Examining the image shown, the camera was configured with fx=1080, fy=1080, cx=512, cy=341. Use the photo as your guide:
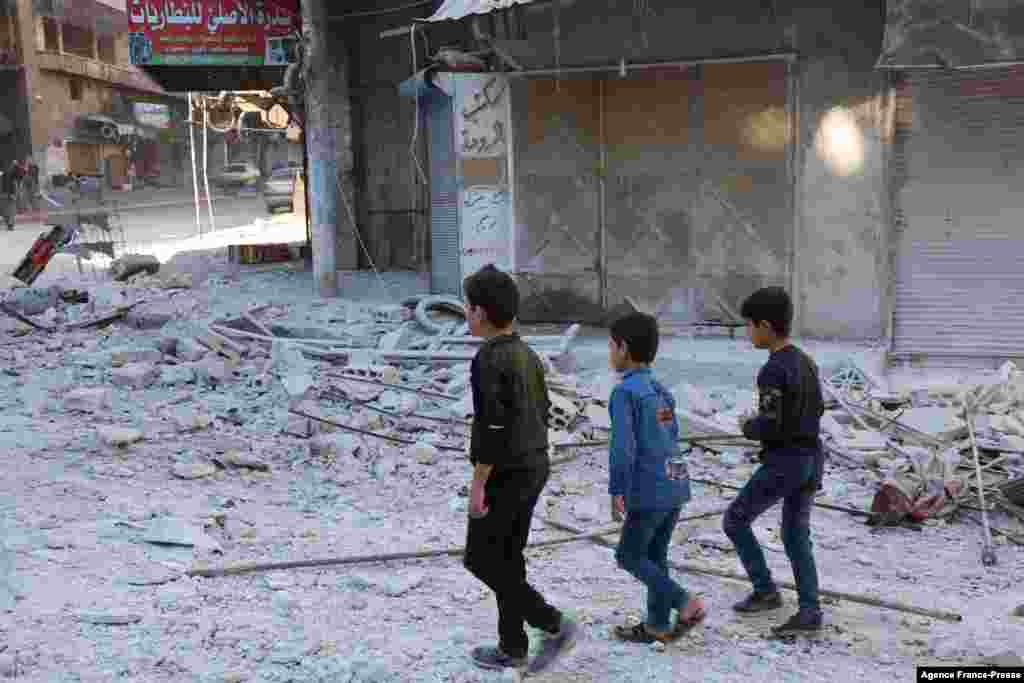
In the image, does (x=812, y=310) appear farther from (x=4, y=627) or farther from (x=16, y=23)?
(x=16, y=23)

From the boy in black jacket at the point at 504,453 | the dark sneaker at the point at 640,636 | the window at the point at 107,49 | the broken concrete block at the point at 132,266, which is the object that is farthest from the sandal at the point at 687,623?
the window at the point at 107,49

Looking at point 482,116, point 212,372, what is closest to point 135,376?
point 212,372

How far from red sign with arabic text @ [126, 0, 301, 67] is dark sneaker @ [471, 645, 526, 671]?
11.5 metres

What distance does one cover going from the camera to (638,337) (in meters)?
4.18

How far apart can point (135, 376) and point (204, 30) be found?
675 centimetres

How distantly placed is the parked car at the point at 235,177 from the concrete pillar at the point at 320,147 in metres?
31.3

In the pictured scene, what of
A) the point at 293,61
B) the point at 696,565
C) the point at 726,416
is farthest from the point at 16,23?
the point at 696,565

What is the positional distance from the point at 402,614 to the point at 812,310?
671cm

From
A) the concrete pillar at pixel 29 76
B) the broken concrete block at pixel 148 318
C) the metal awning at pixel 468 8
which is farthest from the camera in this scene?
the concrete pillar at pixel 29 76

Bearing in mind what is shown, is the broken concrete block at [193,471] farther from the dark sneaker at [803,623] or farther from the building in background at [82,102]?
the building in background at [82,102]

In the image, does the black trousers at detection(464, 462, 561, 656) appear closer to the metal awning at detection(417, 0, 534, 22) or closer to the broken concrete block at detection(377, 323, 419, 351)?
the broken concrete block at detection(377, 323, 419, 351)

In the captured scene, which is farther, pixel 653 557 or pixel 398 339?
pixel 398 339

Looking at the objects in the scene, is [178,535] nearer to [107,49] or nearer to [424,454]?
[424,454]

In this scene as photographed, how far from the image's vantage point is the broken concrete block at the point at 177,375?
9402 mm
